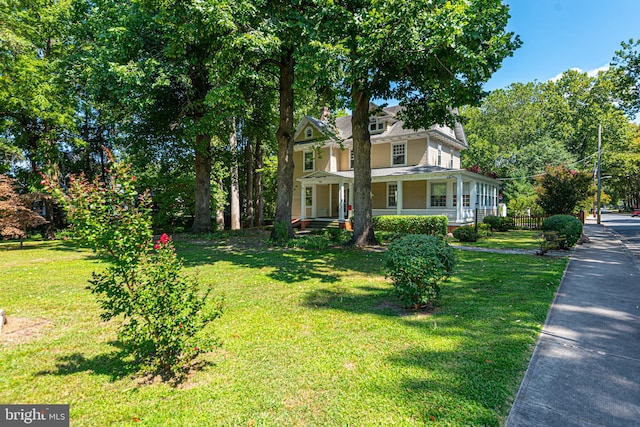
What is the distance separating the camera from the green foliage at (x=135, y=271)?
2.98 meters

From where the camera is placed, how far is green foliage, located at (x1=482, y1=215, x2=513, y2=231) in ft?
65.1

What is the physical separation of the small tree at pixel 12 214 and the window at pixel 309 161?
16.8 m

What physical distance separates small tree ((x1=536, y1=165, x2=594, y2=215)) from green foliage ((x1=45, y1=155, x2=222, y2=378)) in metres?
21.1

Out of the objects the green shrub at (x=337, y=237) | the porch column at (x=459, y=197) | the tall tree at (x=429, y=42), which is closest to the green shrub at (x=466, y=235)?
the porch column at (x=459, y=197)

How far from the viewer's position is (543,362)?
365cm

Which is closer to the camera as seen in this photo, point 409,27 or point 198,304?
point 198,304

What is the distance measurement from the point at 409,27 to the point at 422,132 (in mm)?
12510

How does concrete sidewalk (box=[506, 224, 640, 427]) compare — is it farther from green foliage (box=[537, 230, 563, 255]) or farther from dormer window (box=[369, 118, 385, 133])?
dormer window (box=[369, 118, 385, 133])

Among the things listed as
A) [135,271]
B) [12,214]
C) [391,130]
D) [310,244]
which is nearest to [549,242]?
[310,244]

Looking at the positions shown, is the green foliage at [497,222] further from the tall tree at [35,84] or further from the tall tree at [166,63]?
the tall tree at [35,84]

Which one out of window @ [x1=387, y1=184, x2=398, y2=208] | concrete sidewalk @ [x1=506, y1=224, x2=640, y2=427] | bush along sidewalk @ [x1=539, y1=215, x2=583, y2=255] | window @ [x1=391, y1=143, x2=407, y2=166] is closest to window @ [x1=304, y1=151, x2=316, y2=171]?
window @ [x1=391, y1=143, x2=407, y2=166]

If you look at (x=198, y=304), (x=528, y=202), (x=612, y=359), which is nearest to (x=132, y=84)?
(x=198, y=304)

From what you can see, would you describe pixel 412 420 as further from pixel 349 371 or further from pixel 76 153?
pixel 76 153

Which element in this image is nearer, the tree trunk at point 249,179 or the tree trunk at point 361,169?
the tree trunk at point 361,169
